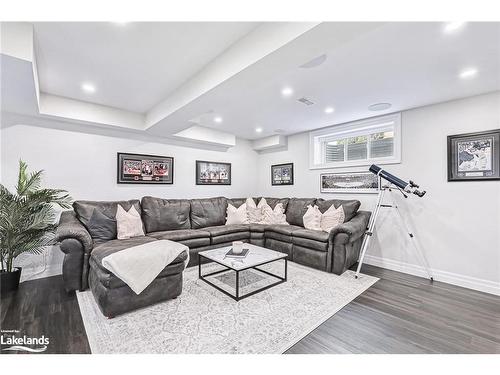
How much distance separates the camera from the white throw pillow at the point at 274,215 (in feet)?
14.8

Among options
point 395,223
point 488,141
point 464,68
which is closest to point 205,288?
point 395,223

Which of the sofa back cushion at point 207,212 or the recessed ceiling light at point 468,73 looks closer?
the recessed ceiling light at point 468,73

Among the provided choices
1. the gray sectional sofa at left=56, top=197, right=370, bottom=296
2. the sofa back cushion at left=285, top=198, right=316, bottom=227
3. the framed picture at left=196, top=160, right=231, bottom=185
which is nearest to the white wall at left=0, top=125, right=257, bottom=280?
the framed picture at left=196, top=160, right=231, bottom=185

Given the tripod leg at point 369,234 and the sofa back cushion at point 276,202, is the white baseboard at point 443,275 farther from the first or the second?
the sofa back cushion at point 276,202

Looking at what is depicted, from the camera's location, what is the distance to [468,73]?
91.1 inches

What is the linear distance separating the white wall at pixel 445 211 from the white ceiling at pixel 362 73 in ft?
0.90

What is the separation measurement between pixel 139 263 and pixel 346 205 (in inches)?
126

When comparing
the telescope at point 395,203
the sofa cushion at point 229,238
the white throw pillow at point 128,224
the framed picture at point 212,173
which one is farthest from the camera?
the framed picture at point 212,173

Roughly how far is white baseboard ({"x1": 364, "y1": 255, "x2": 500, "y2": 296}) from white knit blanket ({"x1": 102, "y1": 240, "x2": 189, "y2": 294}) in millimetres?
3177

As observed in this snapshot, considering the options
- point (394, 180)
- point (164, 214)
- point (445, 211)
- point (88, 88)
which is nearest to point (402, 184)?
point (394, 180)

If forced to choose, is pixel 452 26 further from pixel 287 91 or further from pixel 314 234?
pixel 314 234

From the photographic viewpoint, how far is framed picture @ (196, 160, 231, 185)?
484 cm

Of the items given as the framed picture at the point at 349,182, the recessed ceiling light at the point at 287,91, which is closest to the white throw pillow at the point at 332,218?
the framed picture at the point at 349,182
